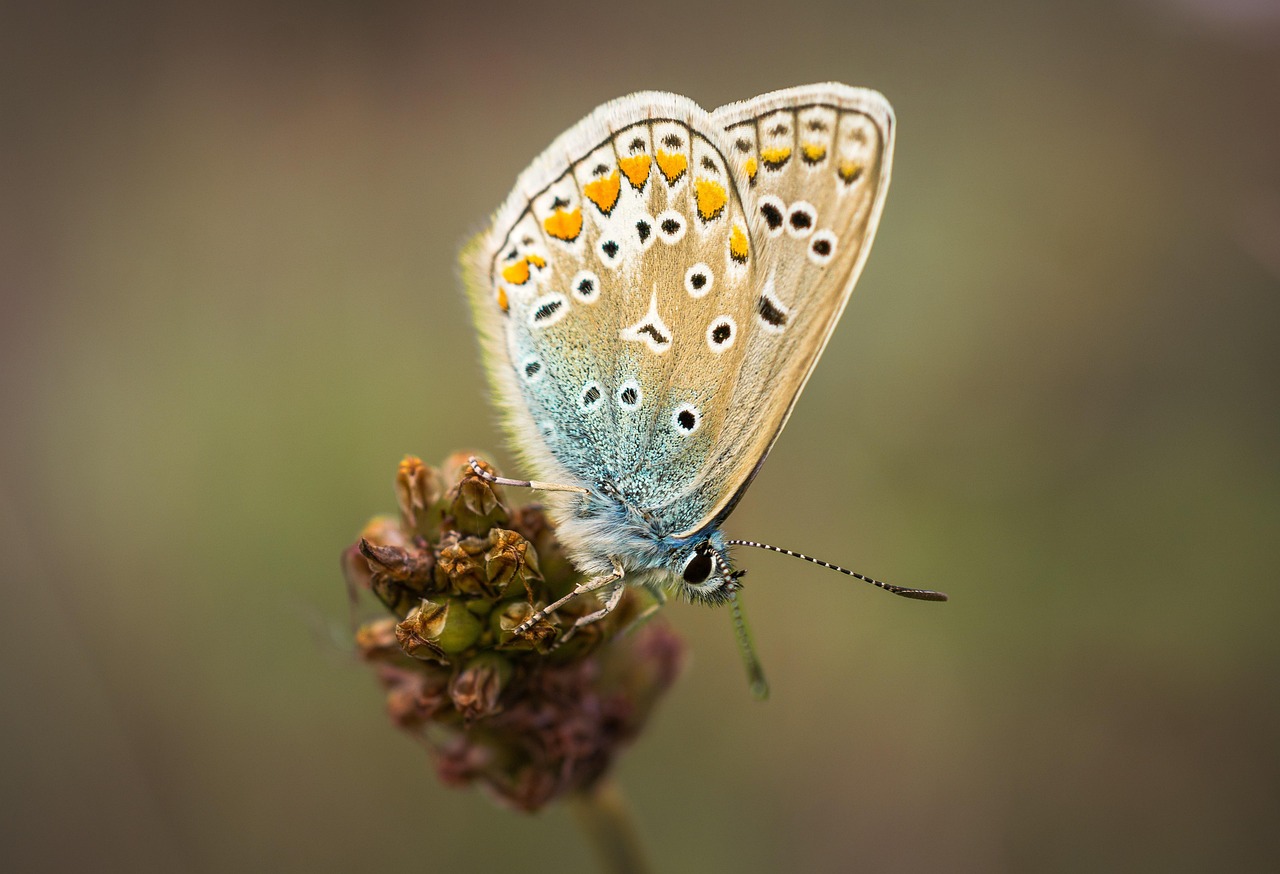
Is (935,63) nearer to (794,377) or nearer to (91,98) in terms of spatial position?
(794,377)

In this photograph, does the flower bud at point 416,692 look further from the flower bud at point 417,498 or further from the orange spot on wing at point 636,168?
the orange spot on wing at point 636,168

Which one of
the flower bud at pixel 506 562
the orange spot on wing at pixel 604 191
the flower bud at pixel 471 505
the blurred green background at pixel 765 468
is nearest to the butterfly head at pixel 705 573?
the flower bud at pixel 506 562

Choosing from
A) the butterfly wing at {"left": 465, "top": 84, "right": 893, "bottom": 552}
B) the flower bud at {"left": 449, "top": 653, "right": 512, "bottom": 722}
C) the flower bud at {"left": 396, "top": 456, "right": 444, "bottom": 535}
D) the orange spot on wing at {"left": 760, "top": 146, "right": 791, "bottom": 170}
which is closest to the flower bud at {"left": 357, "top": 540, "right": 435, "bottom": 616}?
the flower bud at {"left": 396, "top": 456, "right": 444, "bottom": 535}

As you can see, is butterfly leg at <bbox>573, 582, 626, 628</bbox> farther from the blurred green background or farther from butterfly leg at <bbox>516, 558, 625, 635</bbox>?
the blurred green background

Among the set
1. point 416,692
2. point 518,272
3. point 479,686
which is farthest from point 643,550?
point 518,272

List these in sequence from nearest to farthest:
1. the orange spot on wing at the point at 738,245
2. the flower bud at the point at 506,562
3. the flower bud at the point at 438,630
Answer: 1. the flower bud at the point at 438,630
2. the flower bud at the point at 506,562
3. the orange spot on wing at the point at 738,245
